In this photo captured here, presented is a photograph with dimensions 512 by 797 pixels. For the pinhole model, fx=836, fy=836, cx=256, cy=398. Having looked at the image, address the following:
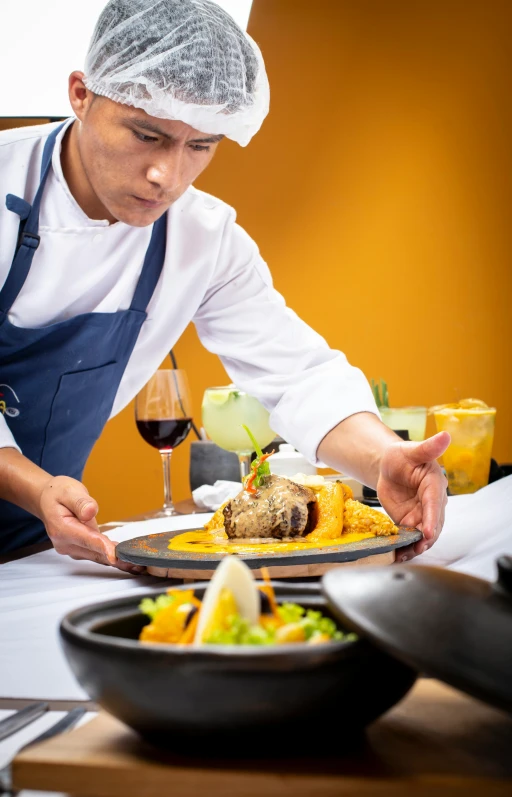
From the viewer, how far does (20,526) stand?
6.23 ft

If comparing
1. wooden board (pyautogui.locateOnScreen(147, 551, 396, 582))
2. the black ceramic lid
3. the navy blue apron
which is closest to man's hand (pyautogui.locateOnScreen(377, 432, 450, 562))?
wooden board (pyautogui.locateOnScreen(147, 551, 396, 582))

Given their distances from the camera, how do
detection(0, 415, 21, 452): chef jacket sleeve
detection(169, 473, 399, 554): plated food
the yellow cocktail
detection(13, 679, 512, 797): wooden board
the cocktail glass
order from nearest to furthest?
detection(13, 679, 512, 797): wooden board → detection(169, 473, 399, 554): plated food → detection(0, 415, 21, 452): chef jacket sleeve → the yellow cocktail → the cocktail glass

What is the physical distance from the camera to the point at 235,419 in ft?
6.68

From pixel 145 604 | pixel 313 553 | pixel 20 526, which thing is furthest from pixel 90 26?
pixel 145 604

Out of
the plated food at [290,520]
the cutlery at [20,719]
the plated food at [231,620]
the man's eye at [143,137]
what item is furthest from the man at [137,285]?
the plated food at [231,620]

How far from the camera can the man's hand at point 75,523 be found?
4.33 feet

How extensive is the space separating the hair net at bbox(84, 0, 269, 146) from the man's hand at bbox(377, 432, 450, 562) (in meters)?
0.73

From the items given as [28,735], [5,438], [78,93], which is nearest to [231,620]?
[28,735]

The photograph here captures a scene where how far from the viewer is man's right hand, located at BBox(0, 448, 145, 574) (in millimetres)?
1323

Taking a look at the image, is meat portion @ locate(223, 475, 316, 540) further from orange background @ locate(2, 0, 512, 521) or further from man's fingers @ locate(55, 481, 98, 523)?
orange background @ locate(2, 0, 512, 521)

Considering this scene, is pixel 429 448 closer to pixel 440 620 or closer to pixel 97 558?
pixel 97 558

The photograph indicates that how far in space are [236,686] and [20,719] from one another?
274 millimetres

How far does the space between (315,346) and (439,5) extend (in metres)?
3.09

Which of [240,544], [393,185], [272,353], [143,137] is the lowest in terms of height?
[240,544]
